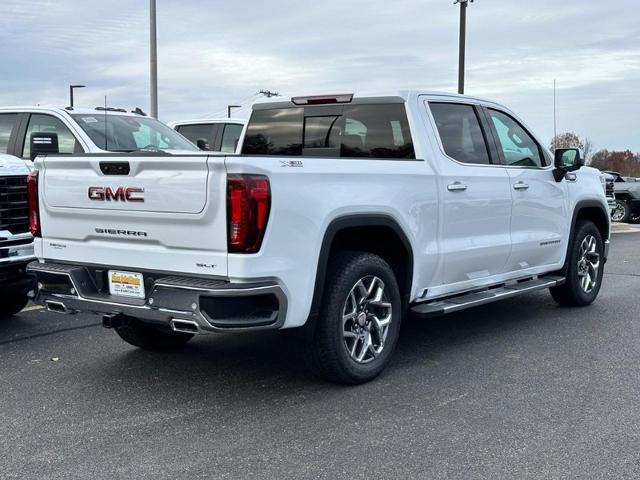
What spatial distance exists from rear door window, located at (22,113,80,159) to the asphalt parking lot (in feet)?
7.75

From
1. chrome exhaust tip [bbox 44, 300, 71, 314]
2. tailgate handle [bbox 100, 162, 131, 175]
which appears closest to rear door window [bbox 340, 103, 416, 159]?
tailgate handle [bbox 100, 162, 131, 175]

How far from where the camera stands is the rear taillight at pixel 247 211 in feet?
13.3

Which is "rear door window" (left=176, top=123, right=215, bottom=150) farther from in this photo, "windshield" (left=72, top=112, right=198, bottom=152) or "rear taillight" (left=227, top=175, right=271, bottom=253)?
"rear taillight" (left=227, top=175, right=271, bottom=253)

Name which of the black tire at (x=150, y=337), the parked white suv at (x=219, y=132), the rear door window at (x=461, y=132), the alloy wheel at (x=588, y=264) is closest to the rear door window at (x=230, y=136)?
the parked white suv at (x=219, y=132)

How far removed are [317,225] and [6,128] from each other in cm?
560

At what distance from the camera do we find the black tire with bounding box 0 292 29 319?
6.97m

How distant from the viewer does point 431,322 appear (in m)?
6.96

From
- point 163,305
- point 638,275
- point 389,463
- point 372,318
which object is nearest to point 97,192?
point 163,305

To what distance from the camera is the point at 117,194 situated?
450 centimetres

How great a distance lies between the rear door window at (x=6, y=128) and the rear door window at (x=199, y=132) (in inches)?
150

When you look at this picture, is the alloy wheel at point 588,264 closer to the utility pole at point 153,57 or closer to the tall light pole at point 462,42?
the utility pole at point 153,57

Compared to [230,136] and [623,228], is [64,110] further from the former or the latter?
[623,228]

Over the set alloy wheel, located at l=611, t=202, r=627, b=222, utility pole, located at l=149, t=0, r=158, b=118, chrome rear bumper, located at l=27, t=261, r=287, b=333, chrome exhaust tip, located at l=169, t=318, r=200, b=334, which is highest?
utility pole, located at l=149, t=0, r=158, b=118

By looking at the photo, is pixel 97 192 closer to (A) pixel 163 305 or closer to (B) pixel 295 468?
(A) pixel 163 305
